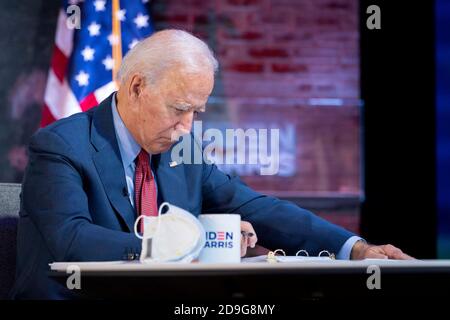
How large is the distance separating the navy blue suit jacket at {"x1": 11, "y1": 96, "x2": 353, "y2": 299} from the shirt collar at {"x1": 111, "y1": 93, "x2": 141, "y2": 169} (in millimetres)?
32

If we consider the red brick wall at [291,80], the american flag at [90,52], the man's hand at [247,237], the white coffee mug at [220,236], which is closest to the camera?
the white coffee mug at [220,236]

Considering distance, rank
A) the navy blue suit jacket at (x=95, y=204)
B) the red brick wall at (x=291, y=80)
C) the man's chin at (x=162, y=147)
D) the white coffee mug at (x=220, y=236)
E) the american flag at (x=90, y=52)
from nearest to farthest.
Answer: the white coffee mug at (x=220, y=236)
the navy blue suit jacket at (x=95, y=204)
the man's chin at (x=162, y=147)
the american flag at (x=90, y=52)
the red brick wall at (x=291, y=80)

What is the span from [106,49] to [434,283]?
215cm

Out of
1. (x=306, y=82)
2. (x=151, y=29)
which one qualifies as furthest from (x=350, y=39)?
(x=151, y=29)

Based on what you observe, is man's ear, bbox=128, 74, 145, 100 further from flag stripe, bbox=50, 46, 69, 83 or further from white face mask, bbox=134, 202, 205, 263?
flag stripe, bbox=50, 46, 69, 83

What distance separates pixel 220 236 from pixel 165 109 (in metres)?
0.52

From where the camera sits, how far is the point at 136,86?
6.22 ft

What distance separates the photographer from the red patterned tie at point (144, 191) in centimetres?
181

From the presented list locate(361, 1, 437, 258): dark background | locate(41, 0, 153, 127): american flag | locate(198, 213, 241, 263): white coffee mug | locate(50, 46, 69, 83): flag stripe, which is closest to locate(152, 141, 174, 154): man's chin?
locate(198, 213, 241, 263): white coffee mug

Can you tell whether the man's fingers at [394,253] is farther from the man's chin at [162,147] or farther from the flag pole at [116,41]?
the flag pole at [116,41]

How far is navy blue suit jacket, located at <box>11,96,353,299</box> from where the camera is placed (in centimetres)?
157

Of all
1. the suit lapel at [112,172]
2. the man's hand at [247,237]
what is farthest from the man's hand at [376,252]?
the suit lapel at [112,172]

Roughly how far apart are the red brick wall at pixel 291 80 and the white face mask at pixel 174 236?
220 cm
